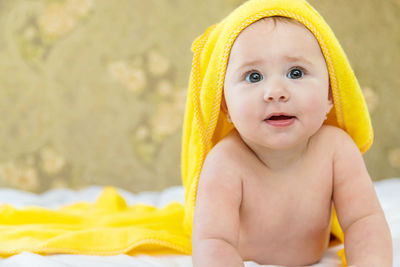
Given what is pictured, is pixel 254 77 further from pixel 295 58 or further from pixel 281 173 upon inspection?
pixel 281 173

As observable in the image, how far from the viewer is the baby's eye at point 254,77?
755 millimetres

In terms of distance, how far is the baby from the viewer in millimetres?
725

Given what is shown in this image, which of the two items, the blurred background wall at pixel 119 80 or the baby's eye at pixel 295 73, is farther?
the blurred background wall at pixel 119 80

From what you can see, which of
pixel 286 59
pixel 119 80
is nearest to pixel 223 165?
pixel 286 59

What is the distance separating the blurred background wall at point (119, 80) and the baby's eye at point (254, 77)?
1.21 metres

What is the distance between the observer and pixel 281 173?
2.68 feet

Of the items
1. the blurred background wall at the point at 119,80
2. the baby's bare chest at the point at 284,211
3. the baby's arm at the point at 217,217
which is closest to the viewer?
the baby's arm at the point at 217,217

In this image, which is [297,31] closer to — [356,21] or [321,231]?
[321,231]

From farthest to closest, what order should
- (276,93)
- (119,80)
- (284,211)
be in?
1. (119,80)
2. (284,211)
3. (276,93)

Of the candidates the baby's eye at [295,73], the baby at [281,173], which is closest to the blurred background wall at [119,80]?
the baby at [281,173]

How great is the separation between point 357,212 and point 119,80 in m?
1.37

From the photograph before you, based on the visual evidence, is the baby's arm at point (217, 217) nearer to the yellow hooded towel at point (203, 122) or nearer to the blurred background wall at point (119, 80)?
the yellow hooded towel at point (203, 122)

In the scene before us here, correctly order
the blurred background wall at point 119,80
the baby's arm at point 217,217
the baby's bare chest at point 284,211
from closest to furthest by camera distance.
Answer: the baby's arm at point 217,217
the baby's bare chest at point 284,211
the blurred background wall at point 119,80

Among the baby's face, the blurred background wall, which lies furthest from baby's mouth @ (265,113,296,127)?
the blurred background wall
